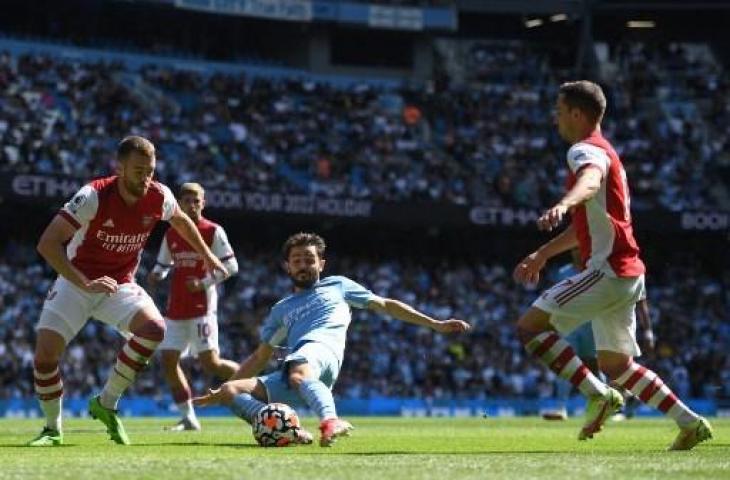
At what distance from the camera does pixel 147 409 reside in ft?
97.0

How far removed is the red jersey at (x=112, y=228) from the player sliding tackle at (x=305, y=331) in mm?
1201

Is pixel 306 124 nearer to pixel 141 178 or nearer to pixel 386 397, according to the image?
pixel 386 397

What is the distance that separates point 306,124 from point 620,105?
10.6m

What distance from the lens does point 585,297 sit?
1025 centimetres

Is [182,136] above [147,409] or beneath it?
above

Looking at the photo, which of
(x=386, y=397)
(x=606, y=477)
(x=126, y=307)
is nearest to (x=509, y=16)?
(x=386, y=397)

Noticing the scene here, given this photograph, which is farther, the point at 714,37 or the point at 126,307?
the point at 714,37

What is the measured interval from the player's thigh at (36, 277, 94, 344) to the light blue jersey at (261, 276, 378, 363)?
1.48 meters

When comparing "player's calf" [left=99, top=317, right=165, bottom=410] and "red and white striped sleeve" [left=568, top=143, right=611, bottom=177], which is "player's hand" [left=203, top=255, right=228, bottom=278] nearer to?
"player's calf" [left=99, top=317, right=165, bottom=410]

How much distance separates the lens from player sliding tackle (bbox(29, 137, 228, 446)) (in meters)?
11.1

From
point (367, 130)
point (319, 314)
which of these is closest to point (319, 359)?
point (319, 314)

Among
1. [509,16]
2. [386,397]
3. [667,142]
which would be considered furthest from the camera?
[509,16]

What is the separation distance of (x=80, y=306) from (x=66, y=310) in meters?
0.11

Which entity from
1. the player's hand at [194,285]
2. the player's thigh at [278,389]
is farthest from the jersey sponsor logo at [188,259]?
the player's thigh at [278,389]
